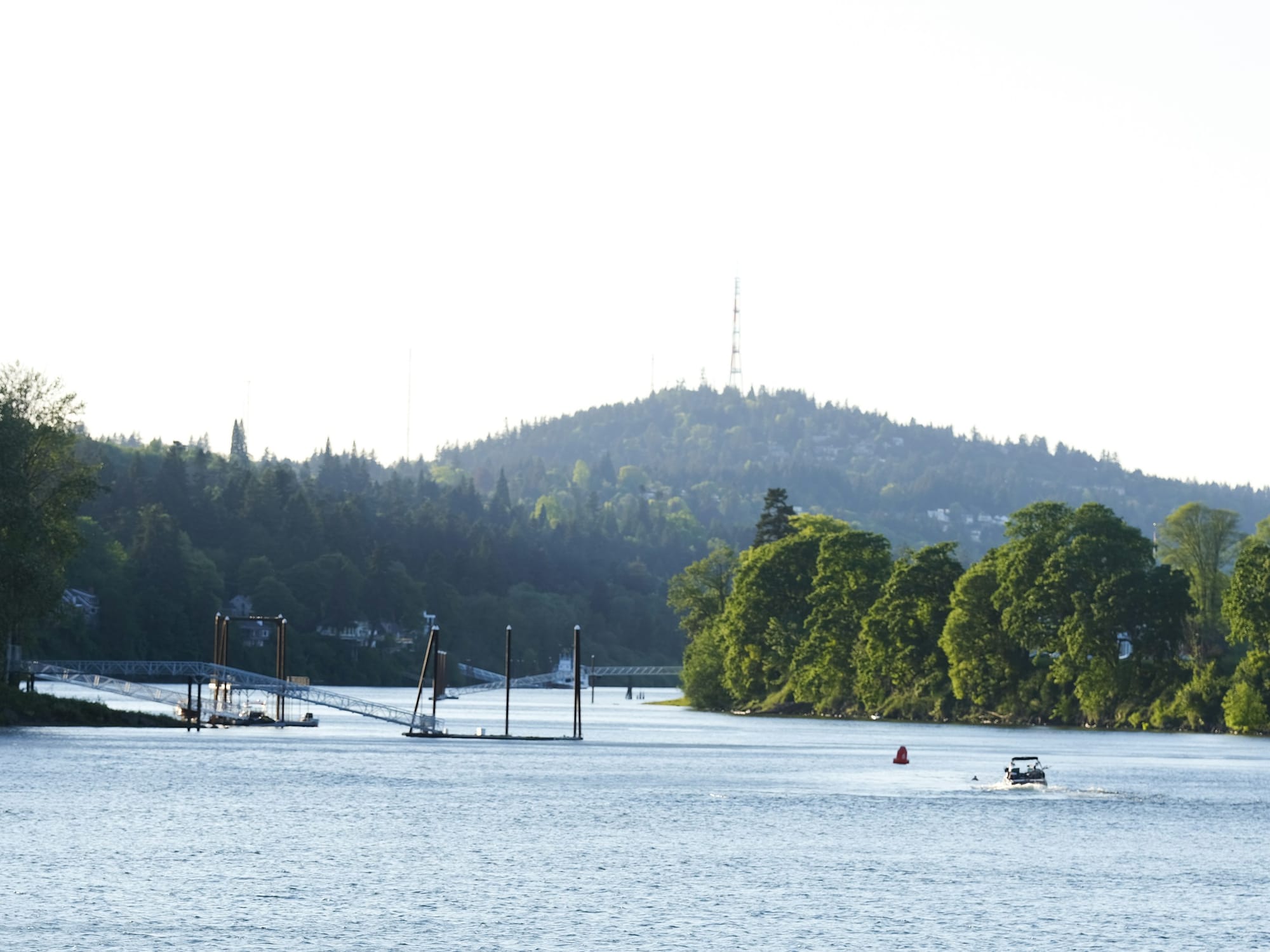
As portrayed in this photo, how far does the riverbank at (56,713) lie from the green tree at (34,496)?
163cm

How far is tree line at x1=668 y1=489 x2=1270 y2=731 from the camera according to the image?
487ft

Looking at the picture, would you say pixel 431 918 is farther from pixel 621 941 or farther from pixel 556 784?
pixel 556 784

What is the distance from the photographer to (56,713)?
408 feet

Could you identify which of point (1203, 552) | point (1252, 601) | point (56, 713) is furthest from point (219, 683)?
point (1203, 552)

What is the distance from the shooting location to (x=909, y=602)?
165875 millimetres

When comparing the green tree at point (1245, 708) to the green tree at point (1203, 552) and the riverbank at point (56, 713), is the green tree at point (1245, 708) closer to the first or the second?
the green tree at point (1203, 552)

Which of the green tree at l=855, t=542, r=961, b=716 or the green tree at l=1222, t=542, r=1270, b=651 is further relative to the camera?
the green tree at l=855, t=542, r=961, b=716

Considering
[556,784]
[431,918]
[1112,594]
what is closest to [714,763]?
[556,784]

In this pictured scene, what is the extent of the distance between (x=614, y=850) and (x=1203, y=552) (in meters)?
110

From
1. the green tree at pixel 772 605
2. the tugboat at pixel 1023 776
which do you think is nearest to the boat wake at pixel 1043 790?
the tugboat at pixel 1023 776

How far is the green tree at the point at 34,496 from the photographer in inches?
4316

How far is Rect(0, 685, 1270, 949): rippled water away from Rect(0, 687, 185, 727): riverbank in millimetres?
1621

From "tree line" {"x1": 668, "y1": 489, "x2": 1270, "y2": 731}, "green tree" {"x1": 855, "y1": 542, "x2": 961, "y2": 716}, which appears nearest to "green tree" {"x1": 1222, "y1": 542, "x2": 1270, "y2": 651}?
"tree line" {"x1": 668, "y1": 489, "x2": 1270, "y2": 731}

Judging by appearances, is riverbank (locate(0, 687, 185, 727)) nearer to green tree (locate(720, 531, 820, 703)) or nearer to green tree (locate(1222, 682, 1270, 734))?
green tree (locate(720, 531, 820, 703))
